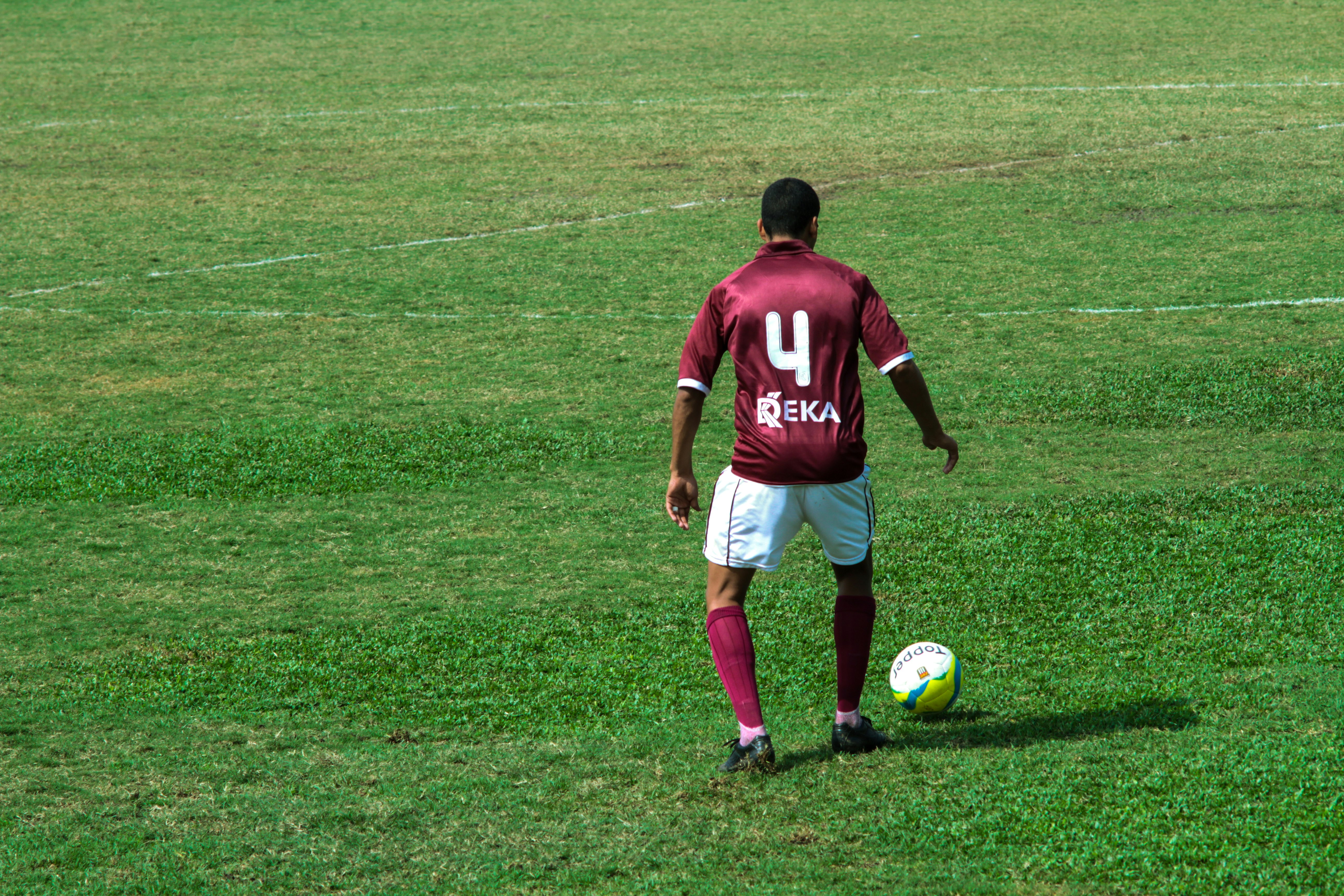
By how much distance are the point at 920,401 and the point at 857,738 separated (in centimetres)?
119

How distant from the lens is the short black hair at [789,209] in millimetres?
4703

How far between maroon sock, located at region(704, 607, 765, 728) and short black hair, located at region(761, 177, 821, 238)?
4.26 ft

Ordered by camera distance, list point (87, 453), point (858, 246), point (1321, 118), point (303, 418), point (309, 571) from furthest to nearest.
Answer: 1. point (1321, 118)
2. point (858, 246)
3. point (303, 418)
4. point (87, 453)
5. point (309, 571)

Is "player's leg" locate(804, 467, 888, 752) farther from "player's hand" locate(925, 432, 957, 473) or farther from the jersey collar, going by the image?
the jersey collar

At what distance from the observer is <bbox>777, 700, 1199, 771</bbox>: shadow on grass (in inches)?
191

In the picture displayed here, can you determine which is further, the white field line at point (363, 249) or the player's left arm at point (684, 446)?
the white field line at point (363, 249)

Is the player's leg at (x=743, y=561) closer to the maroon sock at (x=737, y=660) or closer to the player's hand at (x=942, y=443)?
the maroon sock at (x=737, y=660)

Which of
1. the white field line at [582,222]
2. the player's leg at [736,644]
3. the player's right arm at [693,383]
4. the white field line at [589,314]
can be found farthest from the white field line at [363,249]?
the player's leg at [736,644]

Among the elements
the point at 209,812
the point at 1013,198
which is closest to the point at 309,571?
the point at 209,812

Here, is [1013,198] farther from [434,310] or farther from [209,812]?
[209,812]

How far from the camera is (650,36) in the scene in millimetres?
25156

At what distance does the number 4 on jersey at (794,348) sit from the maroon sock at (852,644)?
815mm

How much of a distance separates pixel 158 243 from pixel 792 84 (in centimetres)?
1049

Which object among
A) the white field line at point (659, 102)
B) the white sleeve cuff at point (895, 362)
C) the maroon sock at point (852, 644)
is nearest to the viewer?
the white sleeve cuff at point (895, 362)
